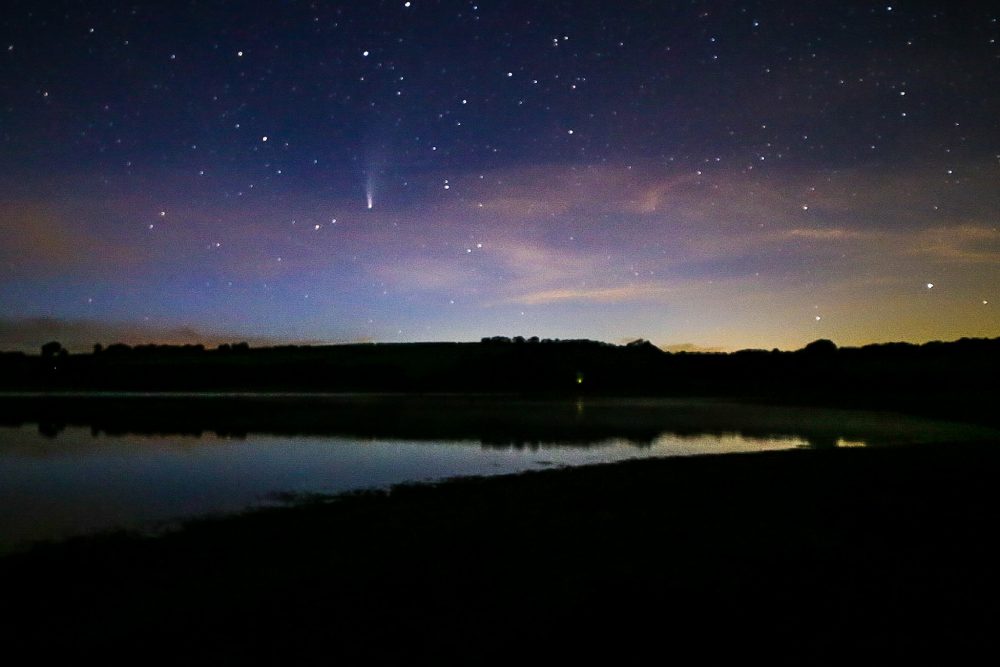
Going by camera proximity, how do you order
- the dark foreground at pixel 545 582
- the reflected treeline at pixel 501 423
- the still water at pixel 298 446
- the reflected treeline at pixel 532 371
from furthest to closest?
the reflected treeline at pixel 532 371 < the reflected treeline at pixel 501 423 < the still water at pixel 298 446 < the dark foreground at pixel 545 582

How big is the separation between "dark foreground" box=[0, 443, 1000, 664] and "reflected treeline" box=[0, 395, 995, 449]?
563 inches

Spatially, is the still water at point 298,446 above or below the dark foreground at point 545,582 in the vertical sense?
below

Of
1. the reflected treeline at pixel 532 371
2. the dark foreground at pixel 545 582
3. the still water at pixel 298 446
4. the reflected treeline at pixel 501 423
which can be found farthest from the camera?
the reflected treeline at pixel 532 371

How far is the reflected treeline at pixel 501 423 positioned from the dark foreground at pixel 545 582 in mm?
14307

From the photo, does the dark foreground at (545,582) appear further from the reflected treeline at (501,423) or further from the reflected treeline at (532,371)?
the reflected treeline at (532,371)

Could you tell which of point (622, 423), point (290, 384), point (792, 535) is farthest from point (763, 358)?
point (792, 535)

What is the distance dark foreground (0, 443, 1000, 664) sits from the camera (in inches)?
261

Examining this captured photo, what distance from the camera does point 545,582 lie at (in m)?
8.48

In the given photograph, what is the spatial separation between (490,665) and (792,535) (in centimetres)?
630

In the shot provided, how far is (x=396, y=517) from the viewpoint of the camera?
12.9m

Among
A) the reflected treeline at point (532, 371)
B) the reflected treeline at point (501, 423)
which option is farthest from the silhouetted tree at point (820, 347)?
the reflected treeline at point (501, 423)

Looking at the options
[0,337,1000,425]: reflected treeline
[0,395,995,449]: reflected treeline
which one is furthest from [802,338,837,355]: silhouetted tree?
[0,395,995,449]: reflected treeline

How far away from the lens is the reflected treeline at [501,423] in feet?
99.1

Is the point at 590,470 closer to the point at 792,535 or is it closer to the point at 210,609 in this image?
the point at 792,535
